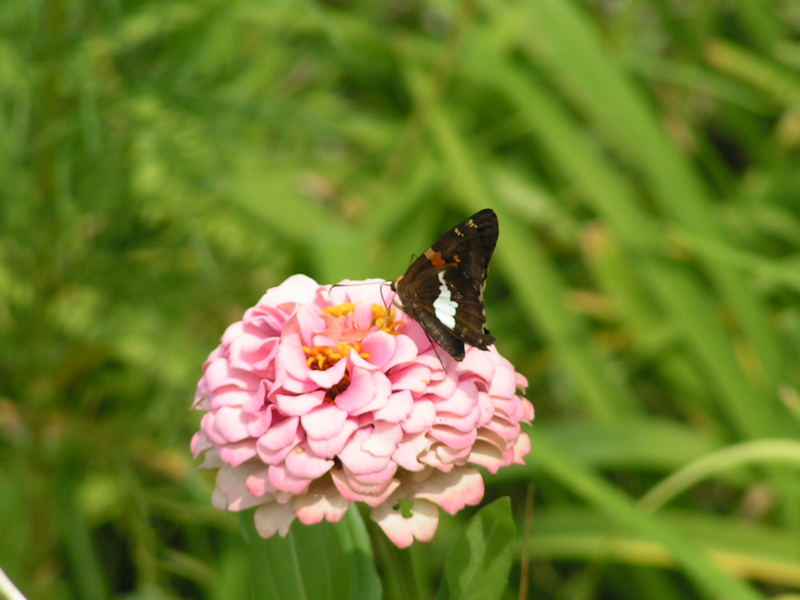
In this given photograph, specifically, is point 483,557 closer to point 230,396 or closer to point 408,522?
point 408,522

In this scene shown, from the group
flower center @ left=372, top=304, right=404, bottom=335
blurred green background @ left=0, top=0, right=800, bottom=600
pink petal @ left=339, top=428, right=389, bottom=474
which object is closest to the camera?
pink petal @ left=339, top=428, right=389, bottom=474

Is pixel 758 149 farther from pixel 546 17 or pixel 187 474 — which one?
pixel 187 474

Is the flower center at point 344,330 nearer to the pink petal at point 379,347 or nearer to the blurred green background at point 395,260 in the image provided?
the pink petal at point 379,347

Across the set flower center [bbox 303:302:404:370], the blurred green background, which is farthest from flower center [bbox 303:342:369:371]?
the blurred green background

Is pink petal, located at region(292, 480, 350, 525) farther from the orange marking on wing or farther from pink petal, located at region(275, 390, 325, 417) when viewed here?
the orange marking on wing

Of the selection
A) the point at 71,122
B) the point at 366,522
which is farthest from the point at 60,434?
the point at 366,522

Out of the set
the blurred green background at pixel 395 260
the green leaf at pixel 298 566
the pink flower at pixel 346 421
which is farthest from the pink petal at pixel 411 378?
the blurred green background at pixel 395 260
